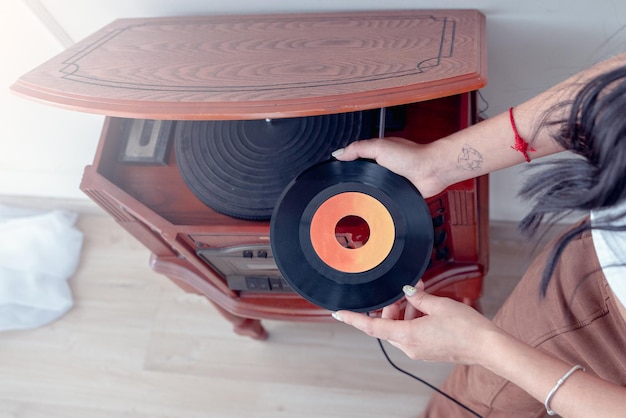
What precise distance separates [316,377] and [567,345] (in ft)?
2.35

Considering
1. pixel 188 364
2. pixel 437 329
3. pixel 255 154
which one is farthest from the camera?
pixel 188 364

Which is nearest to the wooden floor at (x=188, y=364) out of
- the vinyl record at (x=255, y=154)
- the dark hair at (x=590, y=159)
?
the vinyl record at (x=255, y=154)

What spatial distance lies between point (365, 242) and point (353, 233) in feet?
0.07

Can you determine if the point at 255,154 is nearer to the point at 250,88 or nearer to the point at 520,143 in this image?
the point at 250,88

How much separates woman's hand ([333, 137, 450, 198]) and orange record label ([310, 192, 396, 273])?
0.05 metres

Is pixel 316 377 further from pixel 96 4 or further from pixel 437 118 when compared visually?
pixel 96 4

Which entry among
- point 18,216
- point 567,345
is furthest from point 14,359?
point 567,345

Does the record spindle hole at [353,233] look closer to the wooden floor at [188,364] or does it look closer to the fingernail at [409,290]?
the fingernail at [409,290]

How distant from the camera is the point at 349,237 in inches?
31.3

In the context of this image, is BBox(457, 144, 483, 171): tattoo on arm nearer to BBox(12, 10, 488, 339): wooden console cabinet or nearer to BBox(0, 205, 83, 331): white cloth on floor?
BBox(12, 10, 488, 339): wooden console cabinet

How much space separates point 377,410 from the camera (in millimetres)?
1342

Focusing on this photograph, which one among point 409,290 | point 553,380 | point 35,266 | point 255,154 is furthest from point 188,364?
point 553,380

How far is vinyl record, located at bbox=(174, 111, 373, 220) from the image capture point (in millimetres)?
865

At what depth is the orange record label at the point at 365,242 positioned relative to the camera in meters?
0.77
